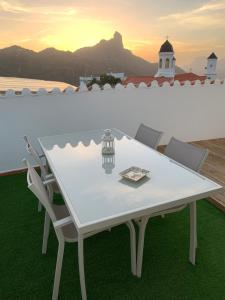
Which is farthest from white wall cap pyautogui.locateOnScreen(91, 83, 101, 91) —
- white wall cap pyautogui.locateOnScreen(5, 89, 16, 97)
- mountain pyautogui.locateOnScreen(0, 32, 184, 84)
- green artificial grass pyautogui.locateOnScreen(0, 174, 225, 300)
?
mountain pyautogui.locateOnScreen(0, 32, 184, 84)

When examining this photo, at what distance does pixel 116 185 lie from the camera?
5.01 feet

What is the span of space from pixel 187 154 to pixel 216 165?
173 cm

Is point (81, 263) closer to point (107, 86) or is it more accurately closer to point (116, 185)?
point (116, 185)

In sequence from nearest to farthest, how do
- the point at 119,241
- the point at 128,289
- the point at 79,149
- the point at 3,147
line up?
the point at 128,289 < the point at 119,241 < the point at 79,149 < the point at 3,147

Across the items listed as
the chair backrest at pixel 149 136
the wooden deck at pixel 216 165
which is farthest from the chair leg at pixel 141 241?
the wooden deck at pixel 216 165

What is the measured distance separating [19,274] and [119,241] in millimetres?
807

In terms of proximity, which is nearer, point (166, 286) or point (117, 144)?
point (166, 286)

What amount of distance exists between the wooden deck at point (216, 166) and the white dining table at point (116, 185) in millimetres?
950

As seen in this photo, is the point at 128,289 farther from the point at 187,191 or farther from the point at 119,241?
the point at 187,191

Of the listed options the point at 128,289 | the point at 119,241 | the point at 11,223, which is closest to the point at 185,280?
the point at 128,289

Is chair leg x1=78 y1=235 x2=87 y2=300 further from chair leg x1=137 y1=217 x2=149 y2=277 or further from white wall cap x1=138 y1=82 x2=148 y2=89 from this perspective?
white wall cap x1=138 y1=82 x2=148 y2=89

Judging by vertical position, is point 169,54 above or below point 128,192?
above

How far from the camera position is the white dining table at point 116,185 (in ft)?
4.06

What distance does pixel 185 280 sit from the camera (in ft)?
5.43
